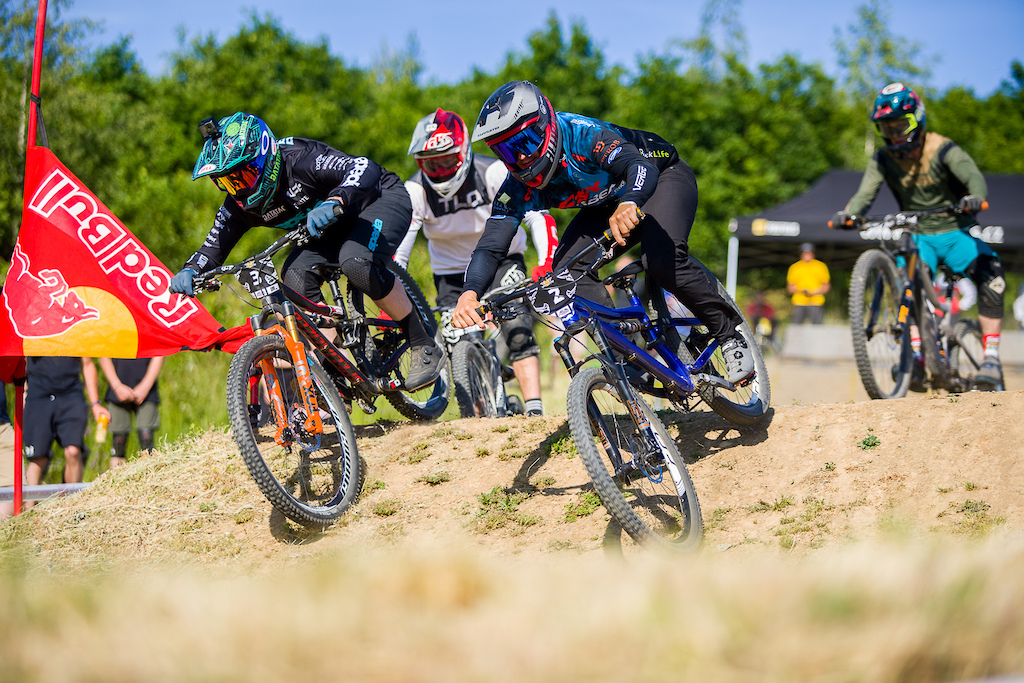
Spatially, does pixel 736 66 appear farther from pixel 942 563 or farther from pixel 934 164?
pixel 942 563

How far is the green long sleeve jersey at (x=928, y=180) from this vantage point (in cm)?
643

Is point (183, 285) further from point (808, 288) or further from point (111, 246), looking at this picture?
point (808, 288)

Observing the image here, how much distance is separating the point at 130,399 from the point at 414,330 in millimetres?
3450

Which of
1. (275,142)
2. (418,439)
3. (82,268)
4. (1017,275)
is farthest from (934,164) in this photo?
(1017,275)

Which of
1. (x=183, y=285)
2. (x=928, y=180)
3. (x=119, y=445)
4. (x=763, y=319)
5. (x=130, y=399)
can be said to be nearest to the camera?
(x=183, y=285)

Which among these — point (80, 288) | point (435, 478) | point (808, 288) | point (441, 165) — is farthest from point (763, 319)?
point (80, 288)

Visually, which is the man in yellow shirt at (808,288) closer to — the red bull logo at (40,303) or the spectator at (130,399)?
the spectator at (130,399)

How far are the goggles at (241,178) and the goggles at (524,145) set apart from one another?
168 centimetres

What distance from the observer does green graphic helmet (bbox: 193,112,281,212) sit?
4.71m

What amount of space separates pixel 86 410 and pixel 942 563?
729 centimetres

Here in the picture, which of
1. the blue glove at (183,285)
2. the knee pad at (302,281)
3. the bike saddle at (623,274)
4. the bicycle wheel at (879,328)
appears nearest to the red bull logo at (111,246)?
the knee pad at (302,281)

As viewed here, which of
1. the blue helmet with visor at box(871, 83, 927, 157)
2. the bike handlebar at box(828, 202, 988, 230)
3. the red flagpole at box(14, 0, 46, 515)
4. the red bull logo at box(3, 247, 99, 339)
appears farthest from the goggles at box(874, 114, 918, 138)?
the red flagpole at box(14, 0, 46, 515)

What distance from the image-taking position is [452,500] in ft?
15.2

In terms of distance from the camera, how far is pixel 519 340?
663 centimetres
